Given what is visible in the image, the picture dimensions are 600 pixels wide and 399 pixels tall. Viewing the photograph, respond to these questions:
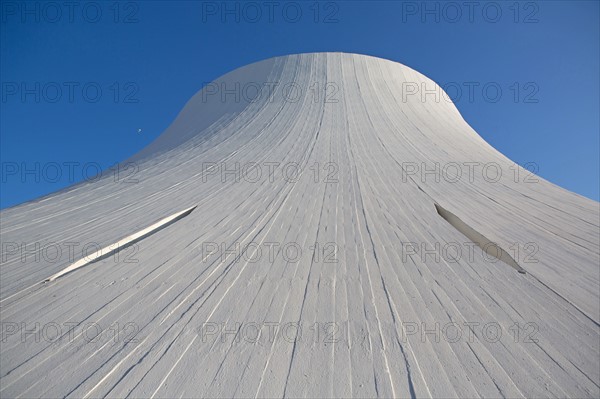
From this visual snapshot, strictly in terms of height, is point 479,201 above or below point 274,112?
below

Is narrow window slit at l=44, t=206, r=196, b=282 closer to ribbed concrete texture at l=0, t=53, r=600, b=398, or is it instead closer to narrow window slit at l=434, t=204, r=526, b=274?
ribbed concrete texture at l=0, t=53, r=600, b=398

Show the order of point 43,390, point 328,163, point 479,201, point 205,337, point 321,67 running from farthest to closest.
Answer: point 321,67 → point 328,163 → point 479,201 → point 205,337 → point 43,390

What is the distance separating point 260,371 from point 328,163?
2595 mm

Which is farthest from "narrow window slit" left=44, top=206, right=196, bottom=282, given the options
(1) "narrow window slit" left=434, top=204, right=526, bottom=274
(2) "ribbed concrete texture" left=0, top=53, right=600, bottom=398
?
(1) "narrow window slit" left=434, top=204, right=526, bottom=274

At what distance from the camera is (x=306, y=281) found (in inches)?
67.4

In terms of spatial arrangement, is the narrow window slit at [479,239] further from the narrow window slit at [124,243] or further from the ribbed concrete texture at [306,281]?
the narrow window slit at [124,243]

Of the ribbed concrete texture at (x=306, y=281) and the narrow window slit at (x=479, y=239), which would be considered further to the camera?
the narrow window slit at (x=479, y=239)

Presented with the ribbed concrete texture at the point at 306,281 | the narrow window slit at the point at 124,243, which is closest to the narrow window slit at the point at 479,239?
the ribbed concrete texture at the point at 306,281

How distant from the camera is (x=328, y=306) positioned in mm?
1507

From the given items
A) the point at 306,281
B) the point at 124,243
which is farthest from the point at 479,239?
the point at 124,243

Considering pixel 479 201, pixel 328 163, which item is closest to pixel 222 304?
pixel 328 163

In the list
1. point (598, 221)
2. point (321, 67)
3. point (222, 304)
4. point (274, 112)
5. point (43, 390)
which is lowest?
point (43, 390)

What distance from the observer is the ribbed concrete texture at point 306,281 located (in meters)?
1.17

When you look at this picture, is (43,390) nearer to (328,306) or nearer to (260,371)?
(260,371)
